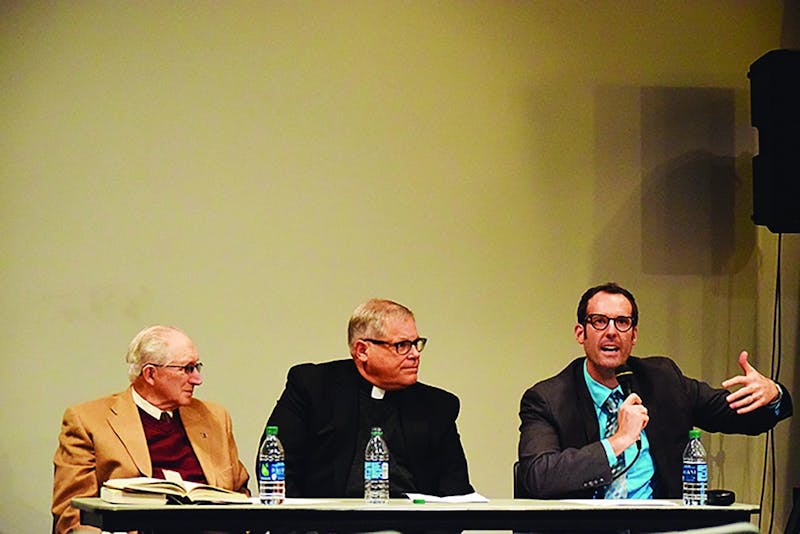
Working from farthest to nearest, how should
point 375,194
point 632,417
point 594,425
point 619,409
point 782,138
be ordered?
point 375,194
point 782,138
point 594,425
point 619,409
point 632,417

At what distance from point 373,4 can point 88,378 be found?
1.97 m

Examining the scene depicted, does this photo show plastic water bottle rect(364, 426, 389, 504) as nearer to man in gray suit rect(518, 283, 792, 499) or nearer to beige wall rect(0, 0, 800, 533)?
man in gray suit rect(518, 283, 792, 499)

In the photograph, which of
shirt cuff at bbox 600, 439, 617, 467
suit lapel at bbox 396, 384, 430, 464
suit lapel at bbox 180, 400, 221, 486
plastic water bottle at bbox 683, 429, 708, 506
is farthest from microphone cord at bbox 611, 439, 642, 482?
suit lapel at bbox 180, 400, 221, 486

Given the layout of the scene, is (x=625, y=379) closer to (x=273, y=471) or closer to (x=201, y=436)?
(x=273, y=471)

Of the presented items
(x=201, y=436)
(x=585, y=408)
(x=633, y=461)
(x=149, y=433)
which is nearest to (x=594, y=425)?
(x=585, y=408)

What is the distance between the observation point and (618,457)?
4.19 meters

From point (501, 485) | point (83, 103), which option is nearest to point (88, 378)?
point (83, 103)

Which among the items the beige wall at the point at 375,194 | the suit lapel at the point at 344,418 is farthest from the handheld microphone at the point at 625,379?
the beige wall at the point at 375,194

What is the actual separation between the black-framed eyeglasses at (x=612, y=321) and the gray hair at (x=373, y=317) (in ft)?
2.10

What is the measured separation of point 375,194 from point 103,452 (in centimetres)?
173

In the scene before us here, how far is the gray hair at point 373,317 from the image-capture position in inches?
171

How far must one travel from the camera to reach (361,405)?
4.39 meters

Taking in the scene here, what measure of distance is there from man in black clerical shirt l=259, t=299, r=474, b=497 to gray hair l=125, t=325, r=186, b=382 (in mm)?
436

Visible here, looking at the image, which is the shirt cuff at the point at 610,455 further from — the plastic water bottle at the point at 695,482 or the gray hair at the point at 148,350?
the gray hair at the point at 148,350
